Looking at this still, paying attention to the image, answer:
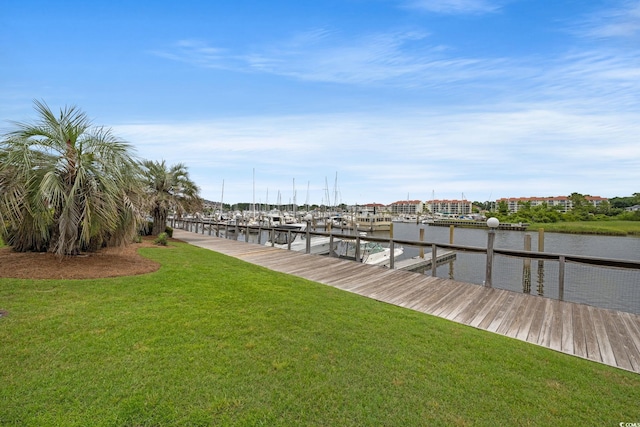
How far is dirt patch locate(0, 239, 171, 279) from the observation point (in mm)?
5695

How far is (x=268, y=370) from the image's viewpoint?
2896 millimetres

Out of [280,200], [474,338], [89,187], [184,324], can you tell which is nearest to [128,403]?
[184,324]

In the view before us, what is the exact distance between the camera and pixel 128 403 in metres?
2.28

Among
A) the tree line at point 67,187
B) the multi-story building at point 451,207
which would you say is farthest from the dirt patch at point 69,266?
the multi-story building at point 451,207

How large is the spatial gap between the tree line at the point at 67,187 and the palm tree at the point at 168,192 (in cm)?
956

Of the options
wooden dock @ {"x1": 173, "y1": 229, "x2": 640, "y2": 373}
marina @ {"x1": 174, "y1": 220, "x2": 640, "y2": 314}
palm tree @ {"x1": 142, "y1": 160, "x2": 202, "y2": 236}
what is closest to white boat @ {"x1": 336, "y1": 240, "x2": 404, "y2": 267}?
marina @ {"x1": 174, "y1": 220, "x2": 640, "y2": 314}

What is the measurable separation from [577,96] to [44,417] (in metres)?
17.2

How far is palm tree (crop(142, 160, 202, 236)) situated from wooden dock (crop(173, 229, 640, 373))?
11135 millimetres

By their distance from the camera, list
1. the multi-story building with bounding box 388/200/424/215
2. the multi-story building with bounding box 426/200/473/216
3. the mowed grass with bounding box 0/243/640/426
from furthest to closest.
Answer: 1. the multi-story building with bounding box 388/200/424/215
2. the multi-story building with bounding box 426/200/473/216
3. the mowed grass with bounding box 0/243/640/426

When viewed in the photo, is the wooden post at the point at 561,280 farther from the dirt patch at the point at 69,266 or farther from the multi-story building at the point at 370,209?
the multi-story building at the point at 370,209

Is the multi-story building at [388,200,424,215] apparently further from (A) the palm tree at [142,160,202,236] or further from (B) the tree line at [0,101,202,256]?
(B) the tree line at [0,101,202,256]

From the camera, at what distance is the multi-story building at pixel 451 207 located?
5684 inches

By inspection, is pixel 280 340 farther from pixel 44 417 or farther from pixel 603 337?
pixel 603 337

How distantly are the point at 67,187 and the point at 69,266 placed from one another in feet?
5.42
